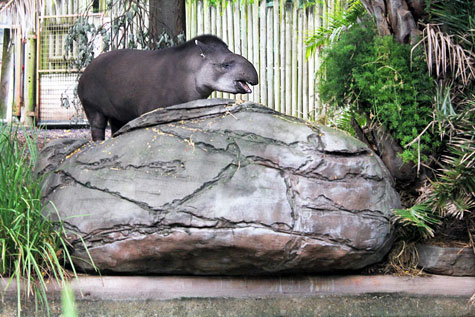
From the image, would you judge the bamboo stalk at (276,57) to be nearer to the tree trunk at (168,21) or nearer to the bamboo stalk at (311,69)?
the bamboo stalk at (311,69)

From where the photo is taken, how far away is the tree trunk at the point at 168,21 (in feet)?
22.5

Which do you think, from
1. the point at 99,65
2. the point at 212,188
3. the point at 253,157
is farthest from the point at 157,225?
the point at 99,65

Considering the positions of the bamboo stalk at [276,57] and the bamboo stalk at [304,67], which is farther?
the bamboo stalk at [276,57]

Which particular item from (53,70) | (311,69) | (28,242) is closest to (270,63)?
(311,69)

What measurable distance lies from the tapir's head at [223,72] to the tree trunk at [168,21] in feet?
5.97

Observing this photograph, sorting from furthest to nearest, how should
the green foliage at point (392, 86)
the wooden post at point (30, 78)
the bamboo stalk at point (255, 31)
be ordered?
the wooden post at point (30, 78) → the bamboo stalk at point (255, 31) → the green foliage at point (392, 86)

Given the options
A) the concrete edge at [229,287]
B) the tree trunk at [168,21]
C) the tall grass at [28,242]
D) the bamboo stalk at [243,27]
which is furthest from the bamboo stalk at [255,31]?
the tall grass at [28,242]

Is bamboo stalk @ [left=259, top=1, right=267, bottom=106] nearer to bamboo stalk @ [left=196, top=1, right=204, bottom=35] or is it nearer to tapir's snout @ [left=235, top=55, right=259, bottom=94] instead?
bamboo stalk @ [left=196, top=1, right=204, bottom=35]

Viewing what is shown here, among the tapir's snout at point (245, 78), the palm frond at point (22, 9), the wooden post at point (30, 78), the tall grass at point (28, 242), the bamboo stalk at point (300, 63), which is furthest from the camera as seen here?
the wooden post at point (30, 78)

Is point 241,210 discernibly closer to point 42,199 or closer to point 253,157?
point 253,157

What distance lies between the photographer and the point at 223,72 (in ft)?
16.7

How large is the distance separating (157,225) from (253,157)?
87 centimetres

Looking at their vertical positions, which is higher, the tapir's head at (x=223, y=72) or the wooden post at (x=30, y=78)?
the tapir's head at (x=223, y=72)

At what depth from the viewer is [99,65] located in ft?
18.2
